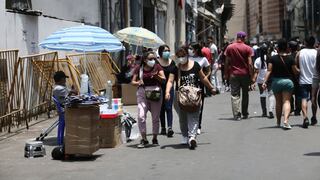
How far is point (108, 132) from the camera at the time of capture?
11125 mm

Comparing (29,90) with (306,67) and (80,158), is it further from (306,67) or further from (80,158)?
(306,67)

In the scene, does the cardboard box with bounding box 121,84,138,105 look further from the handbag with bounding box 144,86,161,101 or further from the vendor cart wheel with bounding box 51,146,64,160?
the vendor cart wheel with bounding box 51,146,64,160

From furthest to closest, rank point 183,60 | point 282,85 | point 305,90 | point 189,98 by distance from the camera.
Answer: point 305,90 < point 282,85 < point 183,60 < point 189,98

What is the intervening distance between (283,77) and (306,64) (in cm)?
94

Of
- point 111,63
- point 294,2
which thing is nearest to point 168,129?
point 111,63

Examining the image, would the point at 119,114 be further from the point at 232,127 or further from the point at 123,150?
the point at 232,127

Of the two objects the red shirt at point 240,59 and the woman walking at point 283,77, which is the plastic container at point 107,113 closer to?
the woman walking at point 283,77

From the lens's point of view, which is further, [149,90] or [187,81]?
[149,90]

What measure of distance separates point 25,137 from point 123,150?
2.64 meters

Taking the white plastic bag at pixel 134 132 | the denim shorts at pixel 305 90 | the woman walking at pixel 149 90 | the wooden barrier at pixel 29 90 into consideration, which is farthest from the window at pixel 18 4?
the denim shorts at pixel 305 90

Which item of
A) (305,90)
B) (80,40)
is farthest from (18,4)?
(305,90)

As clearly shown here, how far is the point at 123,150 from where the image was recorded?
434 inches

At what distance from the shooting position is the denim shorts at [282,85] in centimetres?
1304

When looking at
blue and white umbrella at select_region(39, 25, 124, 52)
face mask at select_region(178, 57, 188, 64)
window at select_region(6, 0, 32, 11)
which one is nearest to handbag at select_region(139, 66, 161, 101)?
face mask at select_region(178, 57, 188, 64)
